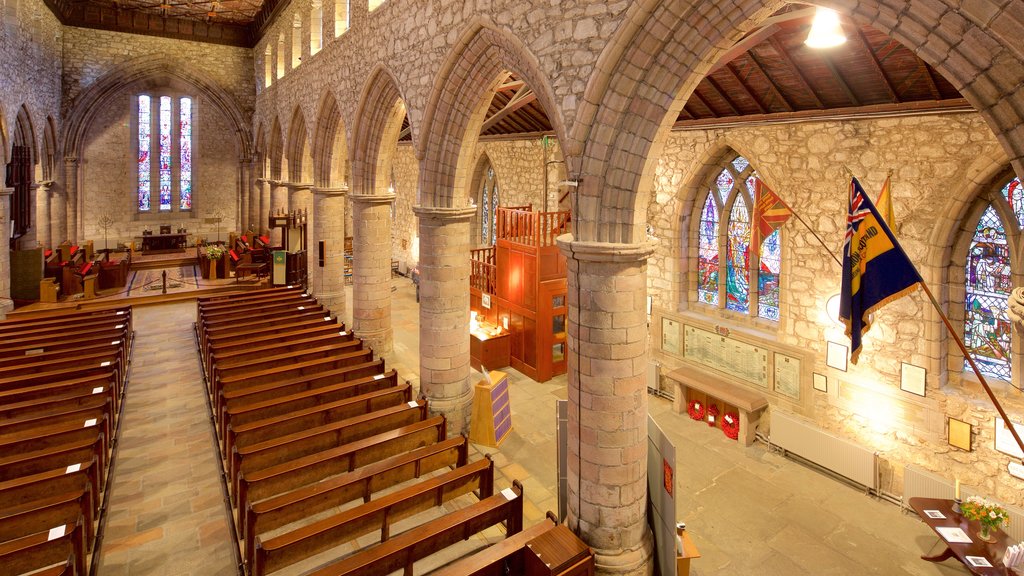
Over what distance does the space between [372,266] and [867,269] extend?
27.4 ft

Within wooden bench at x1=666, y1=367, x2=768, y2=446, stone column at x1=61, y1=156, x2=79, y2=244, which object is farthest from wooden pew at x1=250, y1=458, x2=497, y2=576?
stone column at x1=61, y1=156, x2=79, y2=244

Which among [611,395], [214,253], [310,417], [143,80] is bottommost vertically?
[310,417]

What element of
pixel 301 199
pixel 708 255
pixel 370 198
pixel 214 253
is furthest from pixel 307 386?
pixel 214 253

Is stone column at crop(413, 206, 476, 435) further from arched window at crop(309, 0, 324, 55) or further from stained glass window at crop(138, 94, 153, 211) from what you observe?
stained glass window at crop(138, 94, 153, 211)

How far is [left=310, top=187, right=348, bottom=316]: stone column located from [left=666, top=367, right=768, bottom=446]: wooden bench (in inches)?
317

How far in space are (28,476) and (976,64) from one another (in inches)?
319

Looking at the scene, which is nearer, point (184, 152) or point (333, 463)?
point (333, 463)

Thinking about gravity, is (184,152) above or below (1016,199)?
above

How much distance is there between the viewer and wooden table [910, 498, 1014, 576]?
16.9 ft

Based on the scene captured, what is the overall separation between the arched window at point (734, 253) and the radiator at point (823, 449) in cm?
166

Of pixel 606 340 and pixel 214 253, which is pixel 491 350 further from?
pixel 214 253

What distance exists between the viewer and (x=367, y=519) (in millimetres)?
5137


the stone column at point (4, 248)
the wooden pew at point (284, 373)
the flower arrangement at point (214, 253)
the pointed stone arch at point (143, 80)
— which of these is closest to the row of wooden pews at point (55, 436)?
the wooden pew at point (284, 373)

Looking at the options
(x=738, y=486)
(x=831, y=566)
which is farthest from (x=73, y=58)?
(x=831, y=566)
